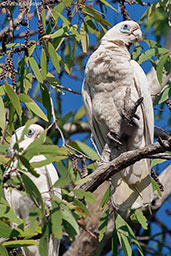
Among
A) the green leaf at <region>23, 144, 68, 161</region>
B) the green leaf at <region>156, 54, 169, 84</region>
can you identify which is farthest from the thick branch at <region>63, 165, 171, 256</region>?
the green leaf at <region>23, 144, 68, 161</region>

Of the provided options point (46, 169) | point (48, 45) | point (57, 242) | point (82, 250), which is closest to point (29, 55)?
point (48, 45)

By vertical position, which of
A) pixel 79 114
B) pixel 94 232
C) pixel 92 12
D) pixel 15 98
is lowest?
pixel 94 232

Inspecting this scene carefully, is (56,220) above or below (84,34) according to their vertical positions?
below

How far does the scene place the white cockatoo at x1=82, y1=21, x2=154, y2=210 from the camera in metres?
2.34

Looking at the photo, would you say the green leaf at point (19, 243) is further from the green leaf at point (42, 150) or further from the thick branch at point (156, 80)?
the thick branch at point (156, 80)

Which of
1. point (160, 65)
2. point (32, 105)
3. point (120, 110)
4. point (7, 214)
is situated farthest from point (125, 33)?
point (7, 214)

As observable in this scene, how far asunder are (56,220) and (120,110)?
984 millimetres

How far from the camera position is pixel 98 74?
7.73 ft

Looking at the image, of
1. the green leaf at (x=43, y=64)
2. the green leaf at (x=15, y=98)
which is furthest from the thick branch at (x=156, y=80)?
the green leaf at (x=15, y=98)

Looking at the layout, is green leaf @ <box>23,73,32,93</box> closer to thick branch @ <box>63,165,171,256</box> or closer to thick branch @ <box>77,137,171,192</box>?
thick branch @ <box>77,137,171,192</box>

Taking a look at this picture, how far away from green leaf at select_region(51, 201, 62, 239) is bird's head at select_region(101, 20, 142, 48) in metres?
1.25

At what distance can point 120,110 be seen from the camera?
7.72 ft

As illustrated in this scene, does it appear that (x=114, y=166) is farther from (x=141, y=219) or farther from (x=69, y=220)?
(x=141, y=219)

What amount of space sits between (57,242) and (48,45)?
105cm
